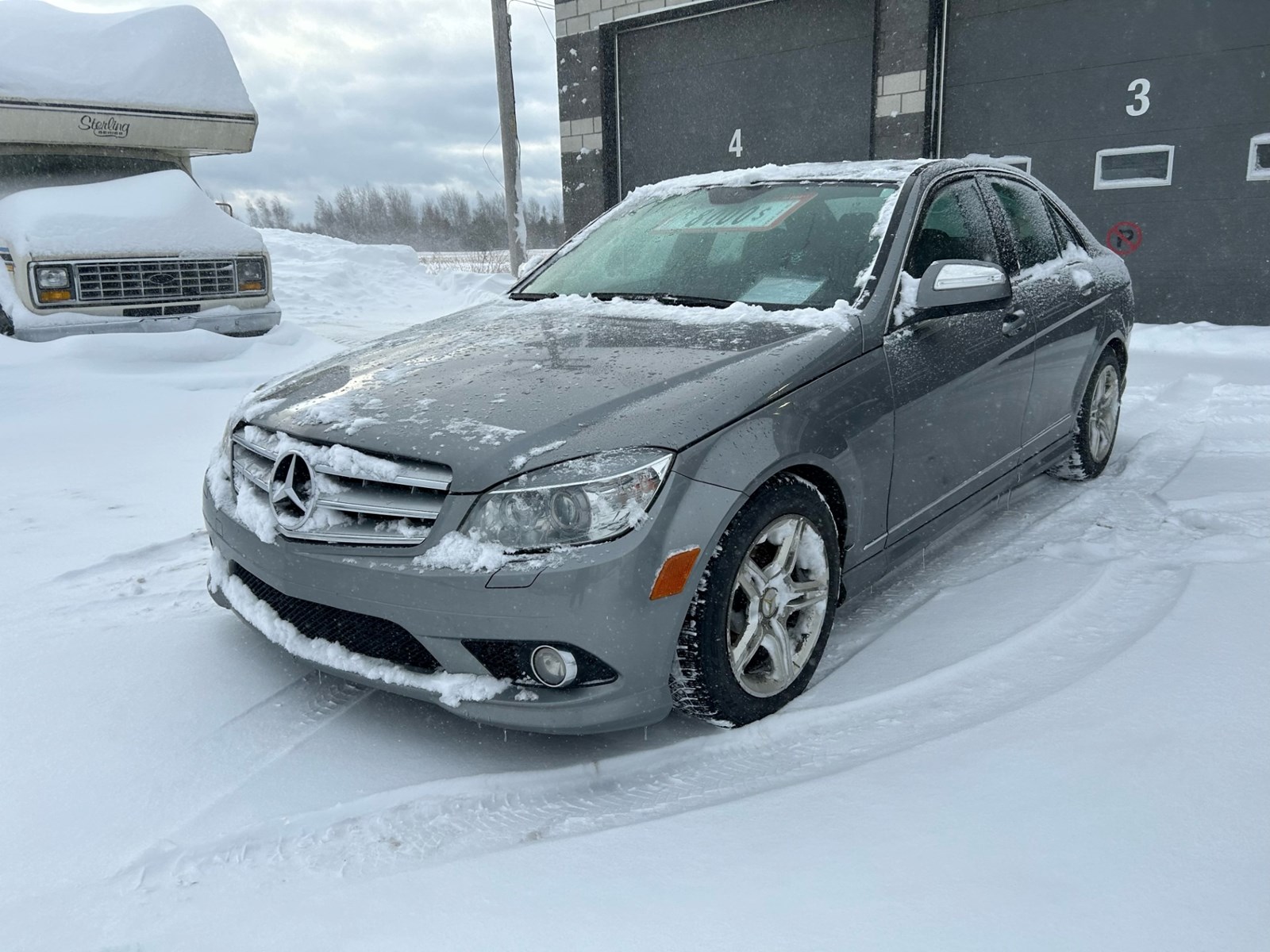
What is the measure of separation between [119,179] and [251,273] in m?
1.45

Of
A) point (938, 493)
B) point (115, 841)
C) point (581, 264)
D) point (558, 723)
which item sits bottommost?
point (115, 841)

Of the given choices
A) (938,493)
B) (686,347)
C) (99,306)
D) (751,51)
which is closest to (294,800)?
(686,347)

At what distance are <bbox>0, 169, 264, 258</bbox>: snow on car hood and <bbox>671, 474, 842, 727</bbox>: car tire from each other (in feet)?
21.6

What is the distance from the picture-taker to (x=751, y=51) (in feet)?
39.0

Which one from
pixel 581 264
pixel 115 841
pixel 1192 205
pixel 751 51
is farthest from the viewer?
pixel 751 51

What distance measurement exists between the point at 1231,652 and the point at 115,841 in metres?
2.90

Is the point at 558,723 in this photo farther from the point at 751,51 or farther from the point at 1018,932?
the point at 751,51

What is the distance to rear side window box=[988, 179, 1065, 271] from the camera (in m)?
3.90

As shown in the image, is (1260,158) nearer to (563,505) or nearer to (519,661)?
(563,505)

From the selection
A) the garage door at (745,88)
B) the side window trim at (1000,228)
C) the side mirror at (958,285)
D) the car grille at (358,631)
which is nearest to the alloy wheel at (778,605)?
the car grille at (358,631)

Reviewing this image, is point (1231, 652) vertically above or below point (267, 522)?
below

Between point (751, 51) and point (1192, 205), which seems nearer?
point (1192, 205)

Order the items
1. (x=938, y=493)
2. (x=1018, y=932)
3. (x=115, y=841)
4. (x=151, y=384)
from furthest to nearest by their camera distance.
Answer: (x=151, y=384)
(x=938, y=493)
(x=115, y=841)
(x=1018, y=932)

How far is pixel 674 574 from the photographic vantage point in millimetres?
2186
